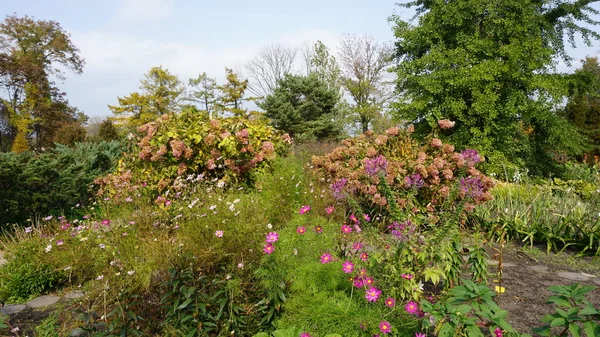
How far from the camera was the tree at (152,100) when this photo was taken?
24.1m

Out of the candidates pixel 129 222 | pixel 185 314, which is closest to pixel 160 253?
pixel 185 314

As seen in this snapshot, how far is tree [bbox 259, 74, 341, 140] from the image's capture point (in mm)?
19469

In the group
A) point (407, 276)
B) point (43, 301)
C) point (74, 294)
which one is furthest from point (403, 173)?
point (43, 301)

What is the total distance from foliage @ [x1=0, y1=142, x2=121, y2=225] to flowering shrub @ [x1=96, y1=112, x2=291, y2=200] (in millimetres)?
541

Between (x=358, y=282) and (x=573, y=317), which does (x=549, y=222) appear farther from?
(x=358, y=282)

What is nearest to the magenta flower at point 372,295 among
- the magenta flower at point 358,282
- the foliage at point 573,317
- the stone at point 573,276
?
the magenta flower at point 358,282

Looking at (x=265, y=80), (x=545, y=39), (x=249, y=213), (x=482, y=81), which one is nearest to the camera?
(x=249, y=213)

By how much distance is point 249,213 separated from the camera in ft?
9.23

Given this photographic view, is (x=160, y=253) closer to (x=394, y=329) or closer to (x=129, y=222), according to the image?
(x=129, y=222)

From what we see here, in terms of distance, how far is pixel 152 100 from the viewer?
965 inches

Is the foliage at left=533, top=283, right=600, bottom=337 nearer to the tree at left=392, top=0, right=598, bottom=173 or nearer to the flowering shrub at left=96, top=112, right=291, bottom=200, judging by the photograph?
the flowering shrub at left=96, top=112, right=291, bottom=200

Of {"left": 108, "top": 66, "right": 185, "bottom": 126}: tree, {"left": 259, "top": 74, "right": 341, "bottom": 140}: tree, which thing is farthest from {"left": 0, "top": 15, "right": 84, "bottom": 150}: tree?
{"left": 259, "top": 74, "right": 341, "bottom": 140}: tree

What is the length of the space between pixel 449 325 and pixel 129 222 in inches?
113

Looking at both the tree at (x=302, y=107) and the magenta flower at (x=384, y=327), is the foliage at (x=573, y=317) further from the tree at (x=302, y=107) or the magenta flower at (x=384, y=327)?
the tree at (x=302, y=107)
